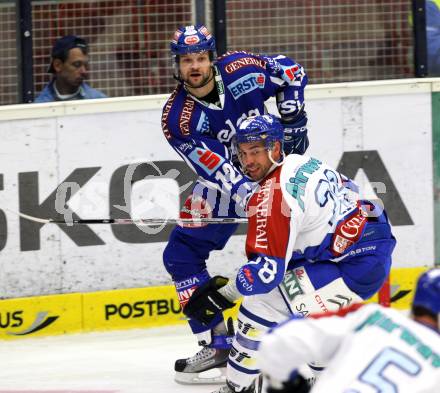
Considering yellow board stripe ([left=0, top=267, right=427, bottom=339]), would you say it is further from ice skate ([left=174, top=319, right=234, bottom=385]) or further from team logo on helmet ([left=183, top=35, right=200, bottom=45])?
team logo on helmet ([left=183, top=35, right=200, bottom=45])

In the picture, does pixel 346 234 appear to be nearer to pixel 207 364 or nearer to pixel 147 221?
pixel 207 364

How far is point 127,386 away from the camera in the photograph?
5.84m

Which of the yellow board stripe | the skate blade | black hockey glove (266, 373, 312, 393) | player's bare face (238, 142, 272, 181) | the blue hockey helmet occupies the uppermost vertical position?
player's bare face (238, 142, 272, 181)

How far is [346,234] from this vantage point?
5043 mm

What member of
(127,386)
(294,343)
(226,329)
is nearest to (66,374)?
(127,386)

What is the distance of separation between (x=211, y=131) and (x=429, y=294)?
9.02ft

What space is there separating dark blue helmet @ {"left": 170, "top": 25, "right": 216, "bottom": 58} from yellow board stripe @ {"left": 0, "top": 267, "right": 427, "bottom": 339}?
1591mm

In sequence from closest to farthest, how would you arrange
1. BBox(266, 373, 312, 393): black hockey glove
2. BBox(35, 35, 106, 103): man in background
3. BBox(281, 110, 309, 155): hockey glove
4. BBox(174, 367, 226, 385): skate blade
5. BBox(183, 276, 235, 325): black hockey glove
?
BBox(266, 373, 312, 393): black hockey glove
BBox(183, 276, 235, 325): black hockey glove
BBox(174, 367, 226, 385): skate blade
BBox(281, 110, 309, 155): hockey glove
BBox(35, 35, 106, 103): man in background

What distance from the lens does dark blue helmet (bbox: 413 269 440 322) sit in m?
3.31

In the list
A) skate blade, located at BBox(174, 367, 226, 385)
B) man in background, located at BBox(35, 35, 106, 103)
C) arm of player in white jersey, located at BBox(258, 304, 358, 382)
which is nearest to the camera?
arm of player in white jersey, located at BBox(258, 304, 358, 382)

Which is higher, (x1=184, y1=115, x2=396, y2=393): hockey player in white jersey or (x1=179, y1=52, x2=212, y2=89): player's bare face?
(x1=179, y1=52, x2=212, y2=89): player's bare face

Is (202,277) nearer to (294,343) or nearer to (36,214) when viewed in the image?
(36,214)

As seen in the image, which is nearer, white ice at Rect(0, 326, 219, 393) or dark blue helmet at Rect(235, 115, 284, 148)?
dark blue helmet at Rect(235, 115, 284, 148)

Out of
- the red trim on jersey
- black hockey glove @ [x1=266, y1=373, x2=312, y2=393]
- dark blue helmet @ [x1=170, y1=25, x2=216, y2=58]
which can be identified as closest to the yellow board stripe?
dark blue helmet @ [x1=170, y1=25, x2=216, y2=58]
